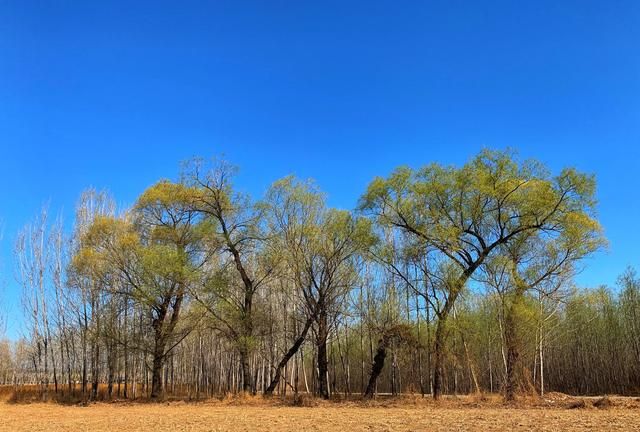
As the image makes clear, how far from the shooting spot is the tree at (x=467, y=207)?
2266cm

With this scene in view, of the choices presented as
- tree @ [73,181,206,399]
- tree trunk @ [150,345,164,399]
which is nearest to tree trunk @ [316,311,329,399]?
tree @ [73,181,206,399]

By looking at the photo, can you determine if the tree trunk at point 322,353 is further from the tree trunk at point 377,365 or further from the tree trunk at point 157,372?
the tree trunk at point 157,372

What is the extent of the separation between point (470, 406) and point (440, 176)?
34.8 feet

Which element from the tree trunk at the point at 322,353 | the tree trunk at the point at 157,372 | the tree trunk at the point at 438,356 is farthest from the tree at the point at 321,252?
the tree trunk at the point at 157,372

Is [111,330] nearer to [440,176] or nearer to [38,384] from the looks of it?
[38,384]

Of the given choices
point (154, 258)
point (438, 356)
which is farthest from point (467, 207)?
point (154, 258)

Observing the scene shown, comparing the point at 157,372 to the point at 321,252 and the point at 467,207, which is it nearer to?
the point at 321,252

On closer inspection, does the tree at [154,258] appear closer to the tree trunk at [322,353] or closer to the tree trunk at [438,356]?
the tree trunk at [322,353]

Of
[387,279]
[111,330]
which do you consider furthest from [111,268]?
[387,279]

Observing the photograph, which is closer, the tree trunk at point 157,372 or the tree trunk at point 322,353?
the tree trunk at point 322,353

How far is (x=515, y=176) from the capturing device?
23.3m

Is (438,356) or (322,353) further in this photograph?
(322,353)

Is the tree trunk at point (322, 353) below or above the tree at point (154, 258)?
below

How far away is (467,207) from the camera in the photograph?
2425cm
